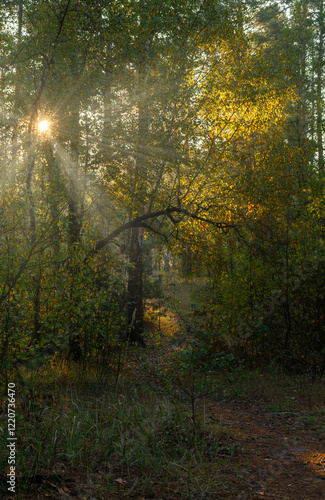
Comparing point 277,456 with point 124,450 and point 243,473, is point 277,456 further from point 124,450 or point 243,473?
point 124,450

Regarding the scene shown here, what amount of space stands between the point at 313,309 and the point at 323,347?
0.82 meters

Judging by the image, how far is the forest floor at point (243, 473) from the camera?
11.5ft

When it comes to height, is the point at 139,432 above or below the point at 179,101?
below

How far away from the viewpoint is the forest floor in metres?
3.49

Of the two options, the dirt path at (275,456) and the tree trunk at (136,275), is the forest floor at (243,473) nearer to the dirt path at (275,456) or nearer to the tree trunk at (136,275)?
the dirt path at (275,456)

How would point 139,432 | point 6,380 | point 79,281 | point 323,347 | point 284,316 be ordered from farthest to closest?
1. point 284,316
2. point 323,347
3. point 79,281
4. point 6,380
5. point 139,432

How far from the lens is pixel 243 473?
4.20 metres

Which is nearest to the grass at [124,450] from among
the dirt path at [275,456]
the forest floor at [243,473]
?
the forest floor at [243,473]

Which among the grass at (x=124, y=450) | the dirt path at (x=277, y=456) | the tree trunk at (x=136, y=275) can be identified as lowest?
the dirt path at (x=277, y=456)

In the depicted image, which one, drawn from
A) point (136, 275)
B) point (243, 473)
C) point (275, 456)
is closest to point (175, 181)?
point (136, 275)

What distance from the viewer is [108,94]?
9.24 m

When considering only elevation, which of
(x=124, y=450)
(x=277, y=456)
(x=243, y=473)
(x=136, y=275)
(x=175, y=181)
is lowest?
(x=277, y=456)

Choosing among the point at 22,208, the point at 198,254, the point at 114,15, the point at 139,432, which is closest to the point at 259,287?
the point at 198,254

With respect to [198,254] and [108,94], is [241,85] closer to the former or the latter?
[108,94]
